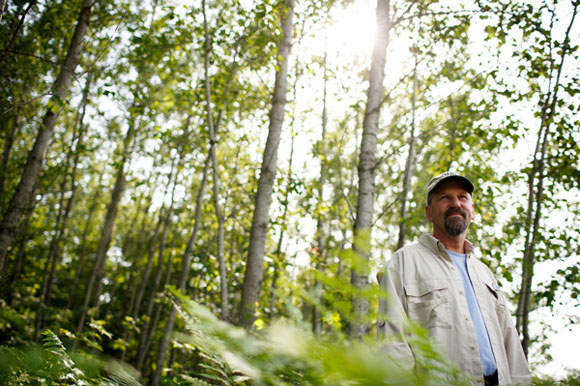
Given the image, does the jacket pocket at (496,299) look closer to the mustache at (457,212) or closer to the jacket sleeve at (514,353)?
the jacket sleeve at (514,353)

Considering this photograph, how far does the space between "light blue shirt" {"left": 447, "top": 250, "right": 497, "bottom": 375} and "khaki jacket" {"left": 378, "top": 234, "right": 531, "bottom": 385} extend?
1.3 inches

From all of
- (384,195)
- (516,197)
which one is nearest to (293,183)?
(516,197)

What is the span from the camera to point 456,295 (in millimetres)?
2051

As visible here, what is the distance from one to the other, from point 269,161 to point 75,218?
20692 mm

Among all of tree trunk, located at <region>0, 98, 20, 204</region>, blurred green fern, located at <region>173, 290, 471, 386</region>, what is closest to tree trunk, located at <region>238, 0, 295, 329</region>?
blurred green fern, located at <region>173, 290, 471, 386</region>

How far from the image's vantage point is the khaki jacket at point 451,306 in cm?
191

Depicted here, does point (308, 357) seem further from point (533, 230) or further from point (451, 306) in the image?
point (533, 230)

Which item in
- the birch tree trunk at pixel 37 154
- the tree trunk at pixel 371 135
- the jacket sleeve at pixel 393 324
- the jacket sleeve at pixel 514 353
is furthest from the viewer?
Result: the tree trunk at pixel 371 135

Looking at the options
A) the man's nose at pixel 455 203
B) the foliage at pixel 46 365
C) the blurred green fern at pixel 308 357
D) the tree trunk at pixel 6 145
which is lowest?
the foliage at pixel 46 365

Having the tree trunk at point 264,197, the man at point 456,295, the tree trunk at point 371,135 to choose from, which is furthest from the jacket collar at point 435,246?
the tree trunk at point 264,197

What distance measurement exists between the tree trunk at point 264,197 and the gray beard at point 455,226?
2.99 m

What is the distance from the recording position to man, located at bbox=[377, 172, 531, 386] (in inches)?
75.7

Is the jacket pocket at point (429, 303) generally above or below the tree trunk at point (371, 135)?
below

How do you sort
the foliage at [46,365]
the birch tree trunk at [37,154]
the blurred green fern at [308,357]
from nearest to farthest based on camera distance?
the blurred green fern at [308,357] → the foliage at [46,365] → the birch tree trunk at [37,154]
